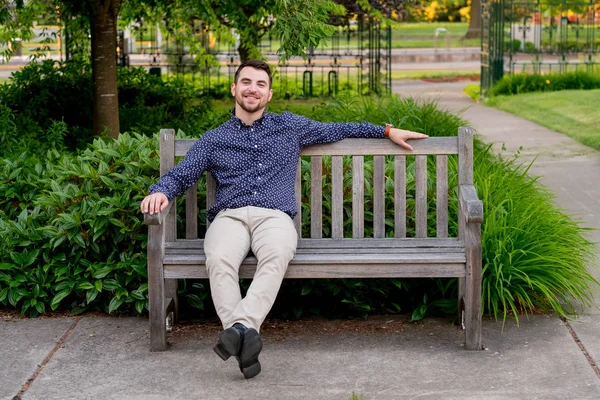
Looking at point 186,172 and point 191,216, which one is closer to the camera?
point 186,172

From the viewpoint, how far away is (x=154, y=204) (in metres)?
4.74

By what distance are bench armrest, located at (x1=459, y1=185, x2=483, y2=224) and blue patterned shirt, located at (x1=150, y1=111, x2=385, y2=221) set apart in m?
0.82

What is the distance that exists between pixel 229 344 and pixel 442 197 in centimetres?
150

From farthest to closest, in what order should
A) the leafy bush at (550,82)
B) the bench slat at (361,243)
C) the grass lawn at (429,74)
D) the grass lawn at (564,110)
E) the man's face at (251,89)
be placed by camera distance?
the grass lawn at (429,74) → the leafy bush at (550,82) → the grass lawn at (564,110) → the bench slat at (361,243) → the man's face at (251,89)

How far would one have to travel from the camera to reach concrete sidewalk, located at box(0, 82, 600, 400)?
4.32 m

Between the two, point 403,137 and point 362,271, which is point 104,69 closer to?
point 403,137

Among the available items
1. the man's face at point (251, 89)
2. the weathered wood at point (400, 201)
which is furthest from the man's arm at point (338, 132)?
the man's face at point (251, 89)

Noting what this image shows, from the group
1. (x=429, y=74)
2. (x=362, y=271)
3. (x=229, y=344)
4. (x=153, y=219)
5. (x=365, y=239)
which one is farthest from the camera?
(x=429, y=74)

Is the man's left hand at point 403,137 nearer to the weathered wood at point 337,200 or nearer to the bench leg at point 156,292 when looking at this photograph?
the weathered wood at point 337,200

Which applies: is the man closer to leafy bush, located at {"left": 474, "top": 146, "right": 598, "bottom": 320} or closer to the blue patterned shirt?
the blue patterned shirt

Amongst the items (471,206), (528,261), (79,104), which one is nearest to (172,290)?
(471,206)

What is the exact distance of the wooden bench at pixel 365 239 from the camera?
4.75 metres

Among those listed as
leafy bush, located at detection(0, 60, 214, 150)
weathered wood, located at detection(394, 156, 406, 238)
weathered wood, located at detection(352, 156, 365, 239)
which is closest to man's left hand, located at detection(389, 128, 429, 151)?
weathered wood, located at detection(394, 156, 406, 238)

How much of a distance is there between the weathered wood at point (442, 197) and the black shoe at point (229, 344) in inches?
55.2
